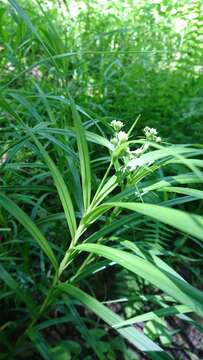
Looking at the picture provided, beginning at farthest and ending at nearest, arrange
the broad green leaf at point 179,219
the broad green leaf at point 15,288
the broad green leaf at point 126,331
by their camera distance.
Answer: the broad green leaf at point 15,288
the broad green leaf at point 126,331
the broad green leaf at point 179,219

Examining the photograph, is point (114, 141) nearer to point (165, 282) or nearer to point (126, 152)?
point (126, 152)

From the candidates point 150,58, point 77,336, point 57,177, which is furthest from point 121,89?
point 57,177

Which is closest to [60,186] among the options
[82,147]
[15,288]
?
[82,147]

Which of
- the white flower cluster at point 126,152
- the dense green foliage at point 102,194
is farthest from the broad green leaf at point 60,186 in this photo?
the white flower cluster at point 126,152

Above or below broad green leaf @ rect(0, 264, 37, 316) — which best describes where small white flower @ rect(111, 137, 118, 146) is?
above

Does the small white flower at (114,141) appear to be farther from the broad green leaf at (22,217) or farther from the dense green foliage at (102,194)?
the broad green leaf at (22,217)

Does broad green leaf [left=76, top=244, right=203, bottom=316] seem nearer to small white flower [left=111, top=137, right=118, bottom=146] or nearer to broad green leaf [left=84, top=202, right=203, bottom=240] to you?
broad green leaf [left=84, top=202, right=203, bottom=240]

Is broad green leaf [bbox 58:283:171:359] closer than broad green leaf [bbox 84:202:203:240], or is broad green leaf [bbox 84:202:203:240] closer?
broad green leaf [bbox 84:202:203:240]

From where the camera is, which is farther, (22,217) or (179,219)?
(22,217)

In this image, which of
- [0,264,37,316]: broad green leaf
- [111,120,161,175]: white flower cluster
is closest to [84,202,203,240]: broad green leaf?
[111,120,161,175]: white flower cluster
